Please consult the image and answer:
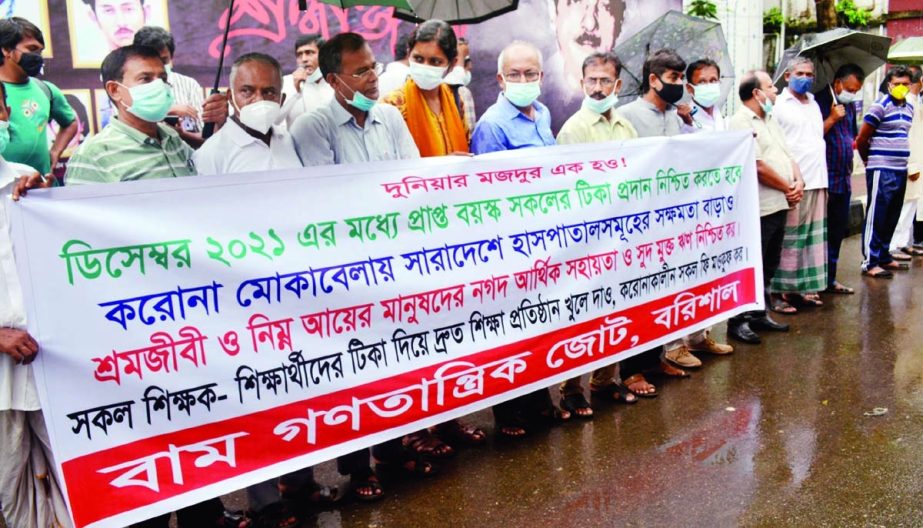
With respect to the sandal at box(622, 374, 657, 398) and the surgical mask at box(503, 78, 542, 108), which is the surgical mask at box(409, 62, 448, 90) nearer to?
the surgical mask at box(503, 78, 542, 108)

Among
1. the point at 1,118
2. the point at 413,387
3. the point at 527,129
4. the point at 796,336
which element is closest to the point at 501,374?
the point at 413,387

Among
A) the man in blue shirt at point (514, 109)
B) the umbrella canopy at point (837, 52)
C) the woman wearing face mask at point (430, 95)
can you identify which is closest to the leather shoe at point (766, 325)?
the umbrella canopy at point (837, 52)

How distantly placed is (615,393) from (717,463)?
897 millimetres

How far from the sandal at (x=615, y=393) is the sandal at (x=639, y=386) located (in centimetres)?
4

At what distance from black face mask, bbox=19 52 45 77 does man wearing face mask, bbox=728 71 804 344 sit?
4.33 metres

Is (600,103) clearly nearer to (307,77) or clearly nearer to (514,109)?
(514,109)

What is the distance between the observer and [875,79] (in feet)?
44.3

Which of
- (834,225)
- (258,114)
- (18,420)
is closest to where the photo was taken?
(18,420)

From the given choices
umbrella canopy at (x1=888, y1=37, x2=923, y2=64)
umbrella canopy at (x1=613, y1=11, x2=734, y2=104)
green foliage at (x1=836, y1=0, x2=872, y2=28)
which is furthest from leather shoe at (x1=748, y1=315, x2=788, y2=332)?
green foliage at (x1=836, y1=0, x2=872, y2=28)

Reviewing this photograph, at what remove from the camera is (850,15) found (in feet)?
48.1

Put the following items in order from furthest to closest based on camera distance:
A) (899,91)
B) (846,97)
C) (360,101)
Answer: (899,91)
(846,97)
(360,101)

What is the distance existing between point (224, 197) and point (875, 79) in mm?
13240

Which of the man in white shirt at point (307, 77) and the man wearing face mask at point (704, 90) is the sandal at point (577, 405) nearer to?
the man wearing face mask at point (704, 90)

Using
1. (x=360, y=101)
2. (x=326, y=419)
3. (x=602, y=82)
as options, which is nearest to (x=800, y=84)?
(x=602, y=82)
